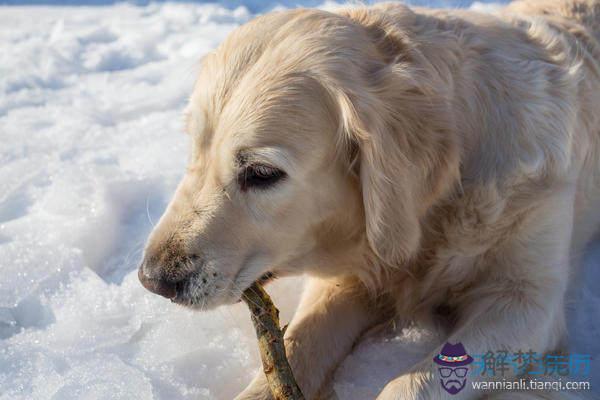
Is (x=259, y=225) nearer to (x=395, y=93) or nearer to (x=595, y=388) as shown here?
(x=395, y=93)

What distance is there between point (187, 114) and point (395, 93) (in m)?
0.84

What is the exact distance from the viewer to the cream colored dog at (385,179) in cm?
245

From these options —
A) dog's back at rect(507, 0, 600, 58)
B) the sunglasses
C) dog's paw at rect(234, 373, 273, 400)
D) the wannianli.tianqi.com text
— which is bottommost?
dog's paw at rect(234, 373, 273, 400)

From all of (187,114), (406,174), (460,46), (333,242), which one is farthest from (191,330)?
(460,46)

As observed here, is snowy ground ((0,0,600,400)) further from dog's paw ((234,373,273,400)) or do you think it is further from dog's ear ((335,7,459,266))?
dog's ear ((335,7,459,266))

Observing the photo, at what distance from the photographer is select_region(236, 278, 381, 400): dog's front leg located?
283 centimetres

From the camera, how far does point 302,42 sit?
253 centimetres

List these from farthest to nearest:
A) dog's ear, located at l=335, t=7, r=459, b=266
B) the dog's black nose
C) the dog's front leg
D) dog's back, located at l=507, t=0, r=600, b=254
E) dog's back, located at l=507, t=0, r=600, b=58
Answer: dog's back, located at l=507, t=0, r=600, b=58 → dog's back, located at l=507, t=0, r=600, b=254 → the dog's front leg → dog's ear, located at l=335, t=7, r=459, b=266 → the dog's black nose

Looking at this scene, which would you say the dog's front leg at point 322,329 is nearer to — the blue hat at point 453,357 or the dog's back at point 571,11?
the blue hat at point 453,357

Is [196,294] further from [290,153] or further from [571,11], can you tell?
[571,11]

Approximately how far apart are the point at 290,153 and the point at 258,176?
0.14m

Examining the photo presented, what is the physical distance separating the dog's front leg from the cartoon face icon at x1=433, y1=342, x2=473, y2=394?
546 millimetres

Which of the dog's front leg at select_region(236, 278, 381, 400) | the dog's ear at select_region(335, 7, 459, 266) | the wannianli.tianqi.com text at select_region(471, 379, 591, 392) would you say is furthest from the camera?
the dog's front leg at select_region(236, 278, 381, 400)

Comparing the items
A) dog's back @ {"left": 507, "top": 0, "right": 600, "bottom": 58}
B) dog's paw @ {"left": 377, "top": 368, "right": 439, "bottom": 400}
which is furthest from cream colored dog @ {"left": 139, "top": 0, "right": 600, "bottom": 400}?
dog's back @ {"left": 507, "top": 0, "right": 600, "bottom": 58}
